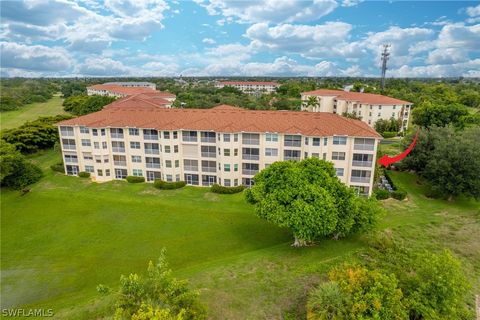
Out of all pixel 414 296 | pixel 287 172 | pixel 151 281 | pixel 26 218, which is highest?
pixel 287 172

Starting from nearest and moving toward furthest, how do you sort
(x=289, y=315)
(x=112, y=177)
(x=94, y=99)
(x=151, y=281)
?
(x=151, y=281)
(x=289, y=315)
(x=112, y=177)
(x=94, y=99)

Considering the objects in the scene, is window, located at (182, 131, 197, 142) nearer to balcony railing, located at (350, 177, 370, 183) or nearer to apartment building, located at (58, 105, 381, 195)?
apartment building, located at (58, 105, 381, 195)

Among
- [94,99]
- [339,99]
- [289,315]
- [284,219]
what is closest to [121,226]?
[284,219]

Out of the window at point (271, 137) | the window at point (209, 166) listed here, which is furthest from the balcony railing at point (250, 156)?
the window at point (209, 166)

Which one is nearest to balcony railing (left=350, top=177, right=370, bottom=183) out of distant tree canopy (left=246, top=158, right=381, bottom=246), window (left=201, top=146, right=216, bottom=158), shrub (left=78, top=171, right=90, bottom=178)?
distant tree canopy (left=246, top=158, right=381, bottom=246)

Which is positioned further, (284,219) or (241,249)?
(241,249)

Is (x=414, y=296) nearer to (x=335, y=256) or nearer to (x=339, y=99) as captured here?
(x=335, y=256)

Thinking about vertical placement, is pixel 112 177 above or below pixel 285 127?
below

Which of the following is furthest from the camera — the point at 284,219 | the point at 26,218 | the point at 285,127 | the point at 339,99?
the point at 339,99
